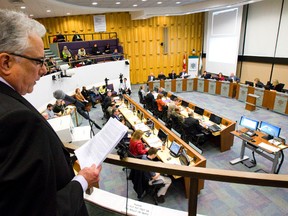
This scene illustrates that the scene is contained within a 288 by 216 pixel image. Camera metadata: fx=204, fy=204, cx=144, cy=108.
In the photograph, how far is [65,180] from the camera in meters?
0.99

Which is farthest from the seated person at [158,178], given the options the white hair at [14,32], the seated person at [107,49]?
the seated person at [107,49]

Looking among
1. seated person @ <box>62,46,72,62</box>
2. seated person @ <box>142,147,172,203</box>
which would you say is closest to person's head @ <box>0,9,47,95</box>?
seated person @ <box>142,147,172,203</box>

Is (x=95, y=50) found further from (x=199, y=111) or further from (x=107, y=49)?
(x=199, y=111)

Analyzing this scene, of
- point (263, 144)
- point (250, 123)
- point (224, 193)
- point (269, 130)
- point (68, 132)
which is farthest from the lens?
point (250, 123)

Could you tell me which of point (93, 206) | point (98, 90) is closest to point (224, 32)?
point (98, 90)

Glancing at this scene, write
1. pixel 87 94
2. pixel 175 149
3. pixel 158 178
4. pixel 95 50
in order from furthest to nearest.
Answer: pixel 95 50 → pixel 87 94 → pixel 175 149 → pixel 158 178

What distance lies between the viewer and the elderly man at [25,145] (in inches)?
27.1

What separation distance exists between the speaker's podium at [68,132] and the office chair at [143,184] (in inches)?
51.2

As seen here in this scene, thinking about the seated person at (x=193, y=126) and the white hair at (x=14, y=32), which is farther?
the seated person at (x=193, y=126)

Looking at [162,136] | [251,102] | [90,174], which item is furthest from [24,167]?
[251,102]

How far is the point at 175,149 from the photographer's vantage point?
5.12 meters

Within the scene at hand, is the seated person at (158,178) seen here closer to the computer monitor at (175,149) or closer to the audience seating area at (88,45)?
the computer monitor at (175,149)

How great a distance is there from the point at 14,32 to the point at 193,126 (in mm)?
5764

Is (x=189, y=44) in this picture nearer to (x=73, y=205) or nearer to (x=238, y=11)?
(x=238, y=11)
